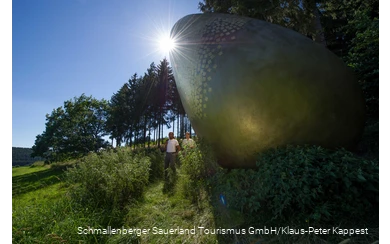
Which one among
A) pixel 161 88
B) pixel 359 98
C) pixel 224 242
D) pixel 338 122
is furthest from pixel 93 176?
pixel 161 88

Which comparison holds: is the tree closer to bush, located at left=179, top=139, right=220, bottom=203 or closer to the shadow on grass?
the shadow on grass

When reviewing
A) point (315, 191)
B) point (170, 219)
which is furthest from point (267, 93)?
point (170, 219)

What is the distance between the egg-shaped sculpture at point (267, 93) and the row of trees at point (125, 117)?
71.1ft

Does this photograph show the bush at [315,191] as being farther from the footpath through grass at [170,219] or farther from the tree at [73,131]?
the tree at [73,131]

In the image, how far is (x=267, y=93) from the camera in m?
4.51

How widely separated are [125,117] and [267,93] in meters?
28.0

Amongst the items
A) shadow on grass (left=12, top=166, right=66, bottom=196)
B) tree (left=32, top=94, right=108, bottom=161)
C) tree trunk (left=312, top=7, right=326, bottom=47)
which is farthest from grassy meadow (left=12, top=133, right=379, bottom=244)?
tree (left=32, top=94, right=108, bottom=161)

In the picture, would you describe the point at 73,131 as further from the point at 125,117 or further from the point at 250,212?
the point at 250,212

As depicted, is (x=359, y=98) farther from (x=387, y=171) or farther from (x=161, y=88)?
(x=161, y=88)

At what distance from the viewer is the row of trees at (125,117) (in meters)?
29.2

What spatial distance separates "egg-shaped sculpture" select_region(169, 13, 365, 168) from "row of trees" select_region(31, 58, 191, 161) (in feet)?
71.1

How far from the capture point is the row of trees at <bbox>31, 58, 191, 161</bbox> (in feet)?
95.7

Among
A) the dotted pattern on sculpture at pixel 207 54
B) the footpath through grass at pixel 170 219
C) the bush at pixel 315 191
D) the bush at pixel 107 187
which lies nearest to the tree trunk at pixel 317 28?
the dotted pattern on sculpture at pixel 207 54

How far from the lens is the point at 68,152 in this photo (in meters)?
28.4
